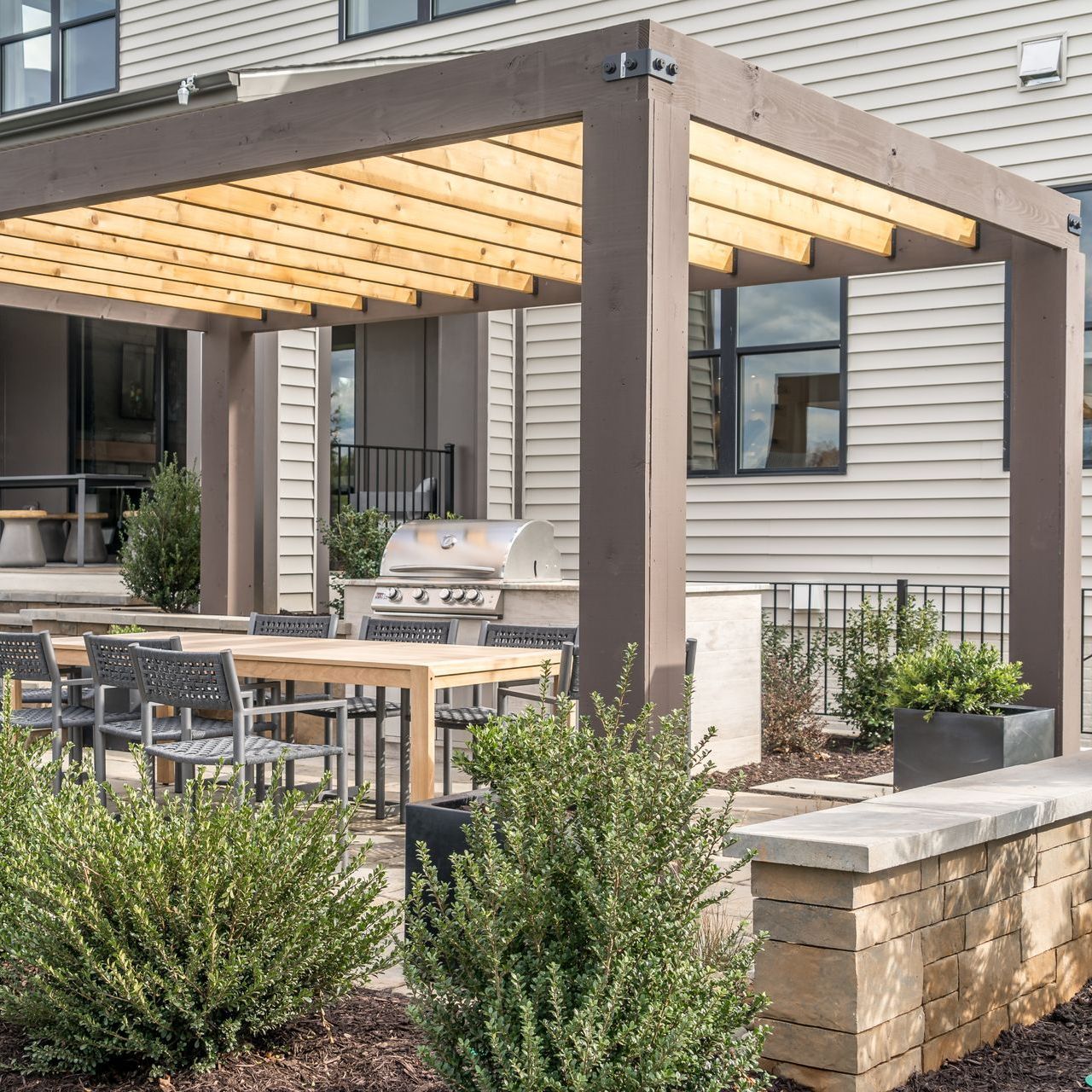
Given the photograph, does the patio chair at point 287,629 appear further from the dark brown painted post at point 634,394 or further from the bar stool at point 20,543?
the bar stool at point 20,543

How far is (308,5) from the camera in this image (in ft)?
43.8

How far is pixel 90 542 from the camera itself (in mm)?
14852

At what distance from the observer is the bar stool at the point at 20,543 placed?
1392cm

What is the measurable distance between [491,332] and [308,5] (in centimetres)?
388

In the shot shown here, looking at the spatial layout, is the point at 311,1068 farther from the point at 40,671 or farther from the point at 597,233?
the point at 40,671

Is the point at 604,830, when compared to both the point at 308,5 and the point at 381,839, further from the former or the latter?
the point at 308,5

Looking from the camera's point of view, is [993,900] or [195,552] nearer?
[993,900]

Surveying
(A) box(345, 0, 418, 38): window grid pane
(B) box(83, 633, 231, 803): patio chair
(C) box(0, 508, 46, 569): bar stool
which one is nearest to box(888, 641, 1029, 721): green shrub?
(B) box(83, 633, 231, 803): patio chair

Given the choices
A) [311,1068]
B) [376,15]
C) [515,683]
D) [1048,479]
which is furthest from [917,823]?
[376,15]

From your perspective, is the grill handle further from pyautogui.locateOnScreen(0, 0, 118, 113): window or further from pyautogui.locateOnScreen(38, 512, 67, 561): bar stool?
pyautogui.locateOnScreen(0, 0, 118, 113): window

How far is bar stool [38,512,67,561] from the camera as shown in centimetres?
1525

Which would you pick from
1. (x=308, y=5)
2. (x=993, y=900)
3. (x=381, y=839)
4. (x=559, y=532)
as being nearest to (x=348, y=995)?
(x=993, y=900)

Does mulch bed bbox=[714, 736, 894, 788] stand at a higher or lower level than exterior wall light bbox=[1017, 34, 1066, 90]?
lower

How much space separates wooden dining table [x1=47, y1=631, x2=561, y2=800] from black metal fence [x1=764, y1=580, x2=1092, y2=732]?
339 cm
